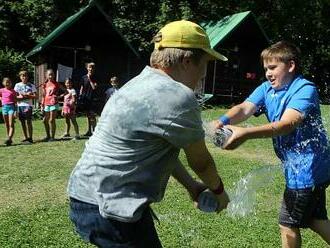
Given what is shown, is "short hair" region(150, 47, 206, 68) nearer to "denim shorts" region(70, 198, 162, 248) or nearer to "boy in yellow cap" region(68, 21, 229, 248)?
"boy in yellow cap" region(68, 21, 229, 248)

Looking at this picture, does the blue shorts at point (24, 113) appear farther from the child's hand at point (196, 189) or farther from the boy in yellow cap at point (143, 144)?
the boy in yellow cap at point (143, 144)

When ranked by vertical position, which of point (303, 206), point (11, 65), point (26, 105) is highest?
point (303, 206)

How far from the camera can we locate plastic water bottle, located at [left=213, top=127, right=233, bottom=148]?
3.25 m

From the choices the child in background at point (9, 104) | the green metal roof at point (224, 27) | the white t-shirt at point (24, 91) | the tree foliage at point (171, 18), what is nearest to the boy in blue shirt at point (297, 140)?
the child in background at point (9, 104)

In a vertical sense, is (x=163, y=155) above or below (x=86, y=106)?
above

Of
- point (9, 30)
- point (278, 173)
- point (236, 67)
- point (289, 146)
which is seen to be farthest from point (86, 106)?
point (9, 30)

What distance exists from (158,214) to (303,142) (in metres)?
2.60

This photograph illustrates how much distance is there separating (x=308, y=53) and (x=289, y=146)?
33443 mm

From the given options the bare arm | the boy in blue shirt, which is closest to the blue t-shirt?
the boy in blue shirt

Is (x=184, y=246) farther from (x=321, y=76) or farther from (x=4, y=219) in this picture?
(x=321, y=76)

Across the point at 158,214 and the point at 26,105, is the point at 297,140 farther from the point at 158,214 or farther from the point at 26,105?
the point at 26,105

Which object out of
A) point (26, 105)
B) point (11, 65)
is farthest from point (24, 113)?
point (11, 65)

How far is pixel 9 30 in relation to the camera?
34031 mm

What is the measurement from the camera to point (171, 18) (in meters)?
30.0
